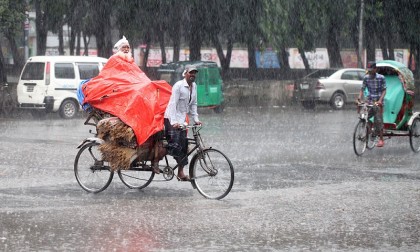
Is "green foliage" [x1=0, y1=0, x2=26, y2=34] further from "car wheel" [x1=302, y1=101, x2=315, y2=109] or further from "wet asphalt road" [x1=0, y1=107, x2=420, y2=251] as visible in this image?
"wet asphalt road" [x1=0, y1=107, x2=420, y2=251]

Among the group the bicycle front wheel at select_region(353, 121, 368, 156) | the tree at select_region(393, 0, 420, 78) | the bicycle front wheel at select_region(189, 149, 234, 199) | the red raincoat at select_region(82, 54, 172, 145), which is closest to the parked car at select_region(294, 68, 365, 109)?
the tree at select_region(393, 0, 420, 78)

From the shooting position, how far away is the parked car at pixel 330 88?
34.6 m

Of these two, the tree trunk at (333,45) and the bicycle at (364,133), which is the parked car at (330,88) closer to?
the tree trunk at (333,45)

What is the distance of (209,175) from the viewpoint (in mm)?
11648

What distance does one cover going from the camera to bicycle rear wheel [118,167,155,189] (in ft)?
40.5

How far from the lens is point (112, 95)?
12031mm

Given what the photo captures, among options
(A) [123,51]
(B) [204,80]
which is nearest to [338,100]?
(B) [204,80]


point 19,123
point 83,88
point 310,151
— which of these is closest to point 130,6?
point 19,123

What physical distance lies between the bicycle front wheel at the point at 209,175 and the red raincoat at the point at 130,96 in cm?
64

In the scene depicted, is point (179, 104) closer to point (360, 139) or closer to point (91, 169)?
point (91, 169)

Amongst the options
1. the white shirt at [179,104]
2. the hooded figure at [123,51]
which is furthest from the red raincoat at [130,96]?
the white shirt at [179,104]

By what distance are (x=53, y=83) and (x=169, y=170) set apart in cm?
1598

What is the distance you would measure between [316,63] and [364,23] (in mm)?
30497

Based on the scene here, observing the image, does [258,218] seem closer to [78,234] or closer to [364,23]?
[78,234]
